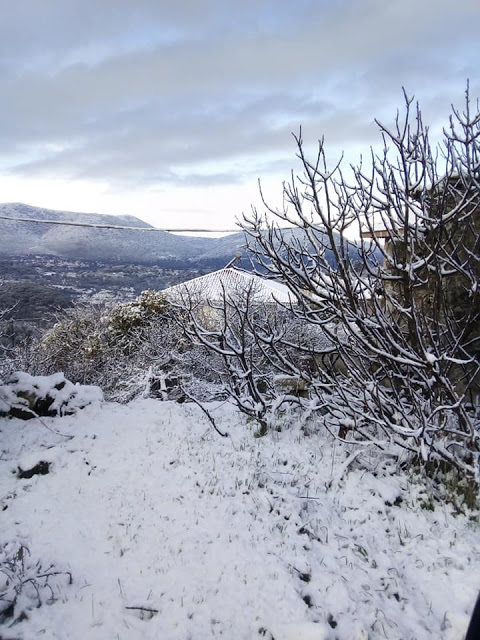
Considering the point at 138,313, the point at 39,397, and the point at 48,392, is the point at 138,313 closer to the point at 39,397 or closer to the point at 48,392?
the point at 48,392

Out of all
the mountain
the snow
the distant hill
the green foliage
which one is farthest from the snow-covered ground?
the mountain

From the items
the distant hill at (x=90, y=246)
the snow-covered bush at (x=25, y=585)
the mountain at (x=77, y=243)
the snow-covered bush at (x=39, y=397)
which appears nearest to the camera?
the snow-covered bush at (x=25, y=585)

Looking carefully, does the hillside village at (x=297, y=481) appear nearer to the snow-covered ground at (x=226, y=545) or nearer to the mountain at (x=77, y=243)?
the snow-covered ground at (x=226, y=545)

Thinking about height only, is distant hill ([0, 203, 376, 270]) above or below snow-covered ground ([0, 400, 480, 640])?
above

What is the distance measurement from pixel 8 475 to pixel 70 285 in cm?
3017

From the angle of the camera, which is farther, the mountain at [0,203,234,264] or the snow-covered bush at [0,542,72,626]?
the mountain at [0,203,234,264]

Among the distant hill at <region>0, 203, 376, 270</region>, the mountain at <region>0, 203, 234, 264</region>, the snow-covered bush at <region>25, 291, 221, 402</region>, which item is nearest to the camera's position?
the snow-covered bush at <region>25, 291, 221, 402</region>

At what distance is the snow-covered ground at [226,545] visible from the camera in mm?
2768

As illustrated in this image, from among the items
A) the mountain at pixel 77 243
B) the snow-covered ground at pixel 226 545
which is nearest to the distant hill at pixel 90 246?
the mountain at pixel 77 243

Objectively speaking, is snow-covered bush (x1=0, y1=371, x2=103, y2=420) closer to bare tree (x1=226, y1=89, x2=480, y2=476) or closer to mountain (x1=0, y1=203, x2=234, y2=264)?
bare tree (x1=226, y1=89, x2=480, y2=476)

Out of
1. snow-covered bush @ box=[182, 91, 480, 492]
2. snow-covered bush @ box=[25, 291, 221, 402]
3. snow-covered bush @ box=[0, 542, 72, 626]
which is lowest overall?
snow-covered bush @ box=[25, 291, 221, 402]

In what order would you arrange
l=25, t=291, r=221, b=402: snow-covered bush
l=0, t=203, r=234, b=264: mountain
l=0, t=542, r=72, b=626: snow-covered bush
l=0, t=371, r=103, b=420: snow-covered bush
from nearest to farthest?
l=0, t=542, r=72, b=626: snow-covered bush → l=0, t=371, r=103, b=420: snow-covered bush → l=25, t=291, r=221, b=402: snow-covered bush → l=0, t=203, r=234, b=264: mountain

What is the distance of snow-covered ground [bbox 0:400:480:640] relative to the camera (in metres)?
2.77

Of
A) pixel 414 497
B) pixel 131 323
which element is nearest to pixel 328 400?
pixel 414 497
